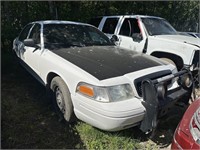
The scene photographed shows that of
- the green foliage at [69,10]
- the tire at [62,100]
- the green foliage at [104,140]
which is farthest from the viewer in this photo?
the green foliage at [69,10]

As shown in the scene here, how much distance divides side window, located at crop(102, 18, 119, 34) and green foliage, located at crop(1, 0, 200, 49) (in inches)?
129

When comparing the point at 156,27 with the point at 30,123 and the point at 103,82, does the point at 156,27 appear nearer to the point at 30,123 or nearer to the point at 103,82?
the point at 103,82

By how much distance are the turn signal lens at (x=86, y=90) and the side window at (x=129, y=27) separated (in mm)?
3671

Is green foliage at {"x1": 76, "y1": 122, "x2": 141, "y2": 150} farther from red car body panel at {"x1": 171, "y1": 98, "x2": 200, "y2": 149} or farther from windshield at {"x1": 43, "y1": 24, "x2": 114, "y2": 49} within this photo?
windshield at {"x1": 43, "y1": 24, "x2": 114, "y2": 49}

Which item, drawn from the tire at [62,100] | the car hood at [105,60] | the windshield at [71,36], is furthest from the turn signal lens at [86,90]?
the windshield at [71,36]

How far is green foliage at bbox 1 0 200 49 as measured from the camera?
9312mm

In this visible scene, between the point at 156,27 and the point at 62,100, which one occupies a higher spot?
the point at 156,27

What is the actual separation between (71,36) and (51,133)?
6.62ft

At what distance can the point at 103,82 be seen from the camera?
9.33 feet

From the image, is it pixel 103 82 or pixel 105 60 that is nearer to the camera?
pixel 103 82

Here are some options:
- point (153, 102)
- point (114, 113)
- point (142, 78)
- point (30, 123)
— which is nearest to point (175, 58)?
point (142, 78)

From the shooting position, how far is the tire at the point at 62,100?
10.8ft

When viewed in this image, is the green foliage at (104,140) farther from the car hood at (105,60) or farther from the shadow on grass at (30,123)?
the car hood at (105,60)

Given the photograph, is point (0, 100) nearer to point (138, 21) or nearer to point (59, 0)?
point (138, 21)
